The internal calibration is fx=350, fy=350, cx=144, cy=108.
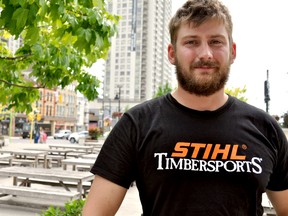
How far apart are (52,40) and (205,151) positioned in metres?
4.42

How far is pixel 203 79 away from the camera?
1591 mm

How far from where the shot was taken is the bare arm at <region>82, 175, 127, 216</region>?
150 cm

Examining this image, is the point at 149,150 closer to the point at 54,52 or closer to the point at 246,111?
the point at 246,111

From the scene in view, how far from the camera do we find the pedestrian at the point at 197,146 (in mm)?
1502

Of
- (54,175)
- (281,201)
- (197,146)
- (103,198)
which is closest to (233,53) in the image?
(197,146)

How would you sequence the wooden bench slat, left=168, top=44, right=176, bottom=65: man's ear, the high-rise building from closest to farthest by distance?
left=168, top=44, right=176, bottom=65: man's ear < the wooden bench slat < the high-rise building

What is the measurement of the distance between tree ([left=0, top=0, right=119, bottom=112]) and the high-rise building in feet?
384

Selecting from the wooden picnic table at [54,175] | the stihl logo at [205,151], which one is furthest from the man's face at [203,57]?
the wooden picnic table at [54,175]

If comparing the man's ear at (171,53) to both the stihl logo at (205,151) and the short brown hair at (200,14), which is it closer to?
the short brown hair at (200,14)

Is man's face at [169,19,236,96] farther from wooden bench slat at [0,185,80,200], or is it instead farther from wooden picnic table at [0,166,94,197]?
wooden picnic table at [0,166,94,197]

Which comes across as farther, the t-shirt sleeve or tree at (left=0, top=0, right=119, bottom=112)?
tree at (left=0, top=0, right=119, bottom=112)

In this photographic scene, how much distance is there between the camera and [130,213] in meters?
7.82

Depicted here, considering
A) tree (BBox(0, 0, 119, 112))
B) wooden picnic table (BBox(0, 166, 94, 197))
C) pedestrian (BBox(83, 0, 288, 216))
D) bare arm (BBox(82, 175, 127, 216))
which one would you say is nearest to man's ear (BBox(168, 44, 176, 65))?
pedestrian (BBox(83, 0, 288, 216))

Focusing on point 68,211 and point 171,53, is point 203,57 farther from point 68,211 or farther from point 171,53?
point 68,211
